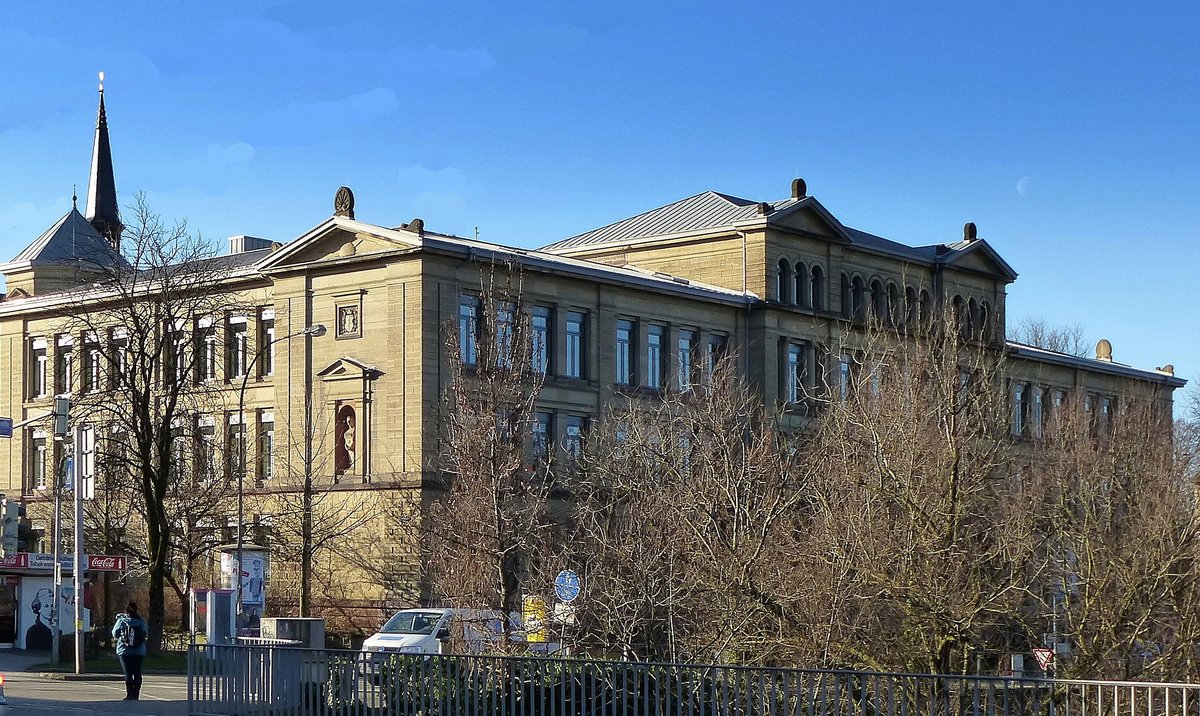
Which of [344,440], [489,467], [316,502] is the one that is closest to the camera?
[489,467]

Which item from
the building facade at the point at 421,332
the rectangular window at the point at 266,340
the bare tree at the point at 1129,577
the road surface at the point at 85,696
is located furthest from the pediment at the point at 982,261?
the road surface at the point at 85,696

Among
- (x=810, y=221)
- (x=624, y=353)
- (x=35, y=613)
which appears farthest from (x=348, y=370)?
(x=810, y=221)

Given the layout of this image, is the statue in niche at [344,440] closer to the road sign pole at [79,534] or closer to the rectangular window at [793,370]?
the rectangular window at [793,370]

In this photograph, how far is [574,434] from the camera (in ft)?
230

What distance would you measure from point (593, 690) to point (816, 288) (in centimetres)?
5996

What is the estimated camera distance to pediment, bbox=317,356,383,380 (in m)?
67.1

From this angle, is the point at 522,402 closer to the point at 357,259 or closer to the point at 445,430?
the point at 445,430

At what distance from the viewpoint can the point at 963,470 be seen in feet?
104

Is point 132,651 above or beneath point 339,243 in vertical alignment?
beneath

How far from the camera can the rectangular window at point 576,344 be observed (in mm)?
70562

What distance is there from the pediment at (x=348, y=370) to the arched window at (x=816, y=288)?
21718 mm

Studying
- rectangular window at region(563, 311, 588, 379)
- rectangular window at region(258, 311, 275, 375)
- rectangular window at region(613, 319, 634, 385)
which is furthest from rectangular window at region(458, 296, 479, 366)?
rectangular window at region(258, 311, 275, 375)

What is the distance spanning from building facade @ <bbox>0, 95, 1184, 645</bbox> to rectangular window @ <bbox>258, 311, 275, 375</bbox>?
79mm

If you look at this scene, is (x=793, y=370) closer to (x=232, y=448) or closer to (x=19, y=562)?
(x=232, y=448)
